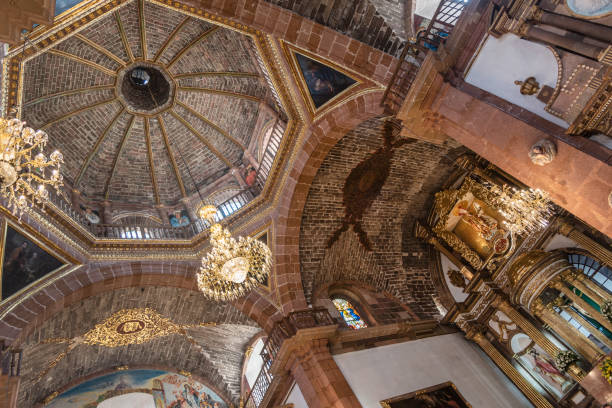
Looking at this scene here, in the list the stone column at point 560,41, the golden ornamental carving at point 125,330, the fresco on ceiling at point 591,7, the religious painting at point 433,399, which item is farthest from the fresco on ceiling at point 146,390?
the fresco on ceiling at point 591,7

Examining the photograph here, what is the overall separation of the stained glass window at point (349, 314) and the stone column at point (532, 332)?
3894 millimetres

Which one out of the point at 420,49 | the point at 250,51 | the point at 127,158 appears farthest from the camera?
the point at 127,158

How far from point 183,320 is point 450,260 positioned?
28.8ft

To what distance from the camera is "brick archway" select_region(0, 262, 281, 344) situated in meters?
8.10

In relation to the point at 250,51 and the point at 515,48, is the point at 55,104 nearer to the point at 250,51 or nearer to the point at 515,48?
the point at 250,51

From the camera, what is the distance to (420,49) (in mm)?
6582

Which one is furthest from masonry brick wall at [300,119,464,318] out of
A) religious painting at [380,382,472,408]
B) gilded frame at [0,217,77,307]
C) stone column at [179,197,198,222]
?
gilded frame at [0,217,77,307]

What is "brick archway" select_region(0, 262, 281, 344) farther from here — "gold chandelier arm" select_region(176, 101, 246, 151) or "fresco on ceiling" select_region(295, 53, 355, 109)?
"fresco on ceiling" select_region(295, 53, 355, 109)

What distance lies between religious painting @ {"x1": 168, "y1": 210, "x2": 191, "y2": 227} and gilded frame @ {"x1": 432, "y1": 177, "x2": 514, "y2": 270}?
8249 mm

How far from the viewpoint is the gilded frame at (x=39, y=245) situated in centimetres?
792

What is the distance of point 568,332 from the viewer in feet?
29.4

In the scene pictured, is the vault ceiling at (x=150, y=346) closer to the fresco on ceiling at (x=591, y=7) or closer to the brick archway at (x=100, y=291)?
the brick archway at (x=100, y=291)

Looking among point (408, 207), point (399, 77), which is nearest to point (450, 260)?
point (408, 207)

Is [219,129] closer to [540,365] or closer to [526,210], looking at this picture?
[526,210]
